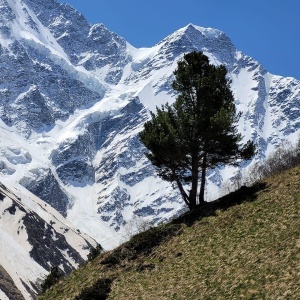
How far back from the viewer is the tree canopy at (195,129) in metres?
35.0

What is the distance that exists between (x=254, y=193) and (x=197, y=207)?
15.3 ft

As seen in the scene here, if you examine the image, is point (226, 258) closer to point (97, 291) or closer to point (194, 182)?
point (97, 291)

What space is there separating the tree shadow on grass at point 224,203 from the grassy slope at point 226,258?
0.08 m

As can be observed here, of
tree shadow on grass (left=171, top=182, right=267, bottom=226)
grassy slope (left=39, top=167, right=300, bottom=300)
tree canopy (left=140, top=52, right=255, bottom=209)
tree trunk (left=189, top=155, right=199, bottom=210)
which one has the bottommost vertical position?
grassy slope (left=39, top=167, right=300, bottom=300)

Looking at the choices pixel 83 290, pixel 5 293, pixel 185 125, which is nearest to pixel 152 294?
pixel 83 290

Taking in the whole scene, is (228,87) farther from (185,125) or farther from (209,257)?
(209,257)

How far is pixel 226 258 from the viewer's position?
80.3 feet

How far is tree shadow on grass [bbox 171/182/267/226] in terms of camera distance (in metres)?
32.0

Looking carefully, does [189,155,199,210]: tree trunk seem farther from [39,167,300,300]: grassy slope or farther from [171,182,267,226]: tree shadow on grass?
[39,167,300,300]: grassy slope

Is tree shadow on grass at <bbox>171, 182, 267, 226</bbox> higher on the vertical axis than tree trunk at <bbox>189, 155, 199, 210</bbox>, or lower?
lower

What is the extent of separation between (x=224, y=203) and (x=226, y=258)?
28.4 feet

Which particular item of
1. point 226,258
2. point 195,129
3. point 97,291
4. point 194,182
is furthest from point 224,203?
point 97,291

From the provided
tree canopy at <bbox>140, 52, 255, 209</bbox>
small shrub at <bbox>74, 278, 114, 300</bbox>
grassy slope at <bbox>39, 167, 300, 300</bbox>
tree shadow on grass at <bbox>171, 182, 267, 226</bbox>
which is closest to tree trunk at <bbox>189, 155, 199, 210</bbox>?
tree canopy at <bbox>140, 52, 255, 209</bbox>

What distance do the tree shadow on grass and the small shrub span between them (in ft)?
23.2
